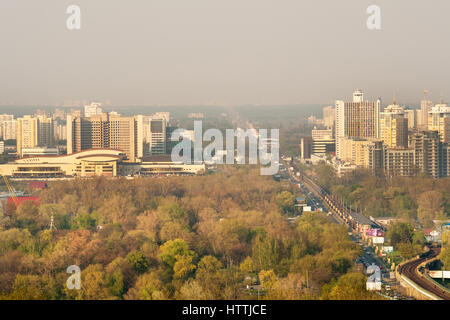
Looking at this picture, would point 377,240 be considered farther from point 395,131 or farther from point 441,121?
point 441,121

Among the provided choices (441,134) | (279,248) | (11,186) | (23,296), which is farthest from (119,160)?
(23,296)

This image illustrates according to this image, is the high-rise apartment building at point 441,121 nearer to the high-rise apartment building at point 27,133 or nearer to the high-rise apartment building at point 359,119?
the high-rise apartment building at point 359,119

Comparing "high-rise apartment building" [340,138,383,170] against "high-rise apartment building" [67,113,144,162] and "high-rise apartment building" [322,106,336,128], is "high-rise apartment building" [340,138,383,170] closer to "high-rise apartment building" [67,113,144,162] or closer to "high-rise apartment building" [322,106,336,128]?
"high-rise apartment building" [67,113,144,162]

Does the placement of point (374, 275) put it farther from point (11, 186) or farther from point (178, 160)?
point (178, 160)

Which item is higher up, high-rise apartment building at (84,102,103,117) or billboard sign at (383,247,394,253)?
high-rise apartment building at (84,102,103,117)

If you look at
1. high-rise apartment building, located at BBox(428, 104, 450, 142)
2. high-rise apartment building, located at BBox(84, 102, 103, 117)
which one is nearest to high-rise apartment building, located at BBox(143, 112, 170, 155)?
high-rise apartment building, located at BBox(84, 102, 103, 117)

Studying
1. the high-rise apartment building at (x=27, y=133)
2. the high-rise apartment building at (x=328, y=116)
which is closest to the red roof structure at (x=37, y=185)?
the high-rise apartment building at (x=27, y=133)
